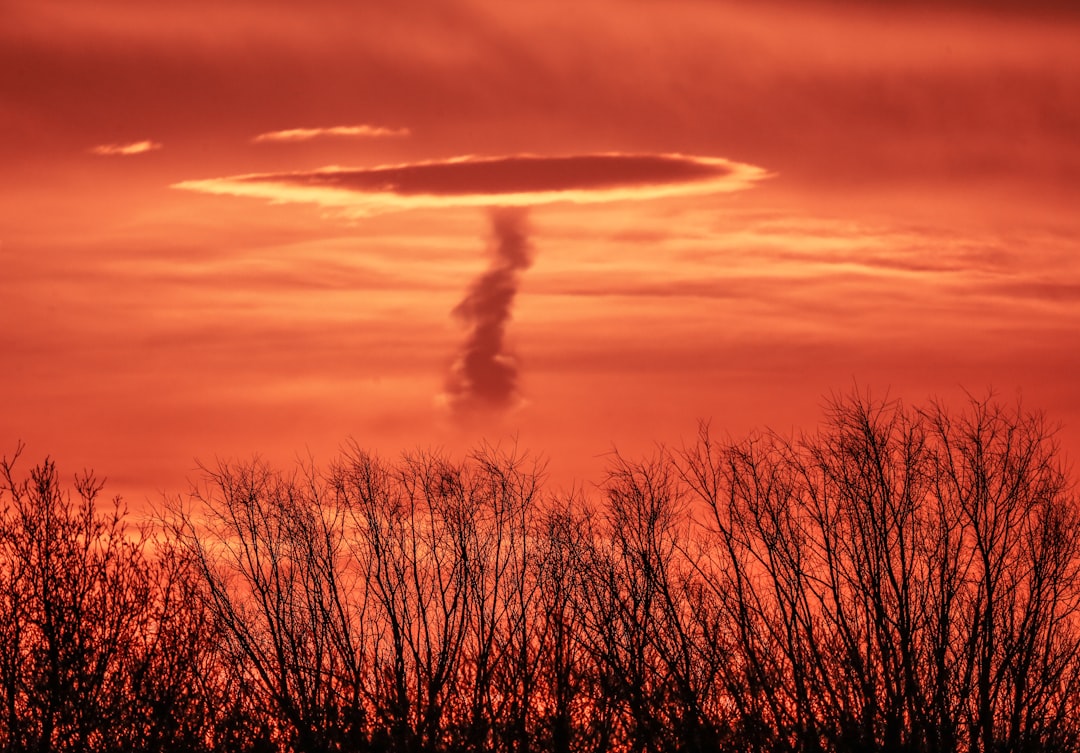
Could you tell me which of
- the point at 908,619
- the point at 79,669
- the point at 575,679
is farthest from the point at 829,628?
the point at 79,669

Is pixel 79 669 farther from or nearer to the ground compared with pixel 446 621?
nearer to the ground

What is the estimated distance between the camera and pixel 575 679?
152 feet

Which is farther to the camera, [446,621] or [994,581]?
[446,621]

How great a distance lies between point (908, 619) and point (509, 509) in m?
14.6

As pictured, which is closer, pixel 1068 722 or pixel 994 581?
pixel 994 581

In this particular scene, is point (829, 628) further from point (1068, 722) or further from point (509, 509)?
point (509, 509)

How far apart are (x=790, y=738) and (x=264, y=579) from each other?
16.7 metres

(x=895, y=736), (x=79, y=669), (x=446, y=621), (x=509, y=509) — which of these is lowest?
(x=895, y=736)

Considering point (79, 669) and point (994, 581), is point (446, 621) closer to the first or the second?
point (79, 669)

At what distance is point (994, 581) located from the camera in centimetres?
3725

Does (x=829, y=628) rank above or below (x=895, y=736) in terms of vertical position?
above

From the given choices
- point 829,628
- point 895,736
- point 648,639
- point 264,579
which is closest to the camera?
point 895,736

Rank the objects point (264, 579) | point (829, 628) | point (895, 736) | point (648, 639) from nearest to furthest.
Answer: point (895, 736), point (829, 628), point (648, 639), point (264, 579)

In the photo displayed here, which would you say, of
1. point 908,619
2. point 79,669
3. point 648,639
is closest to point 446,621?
point 648,639
